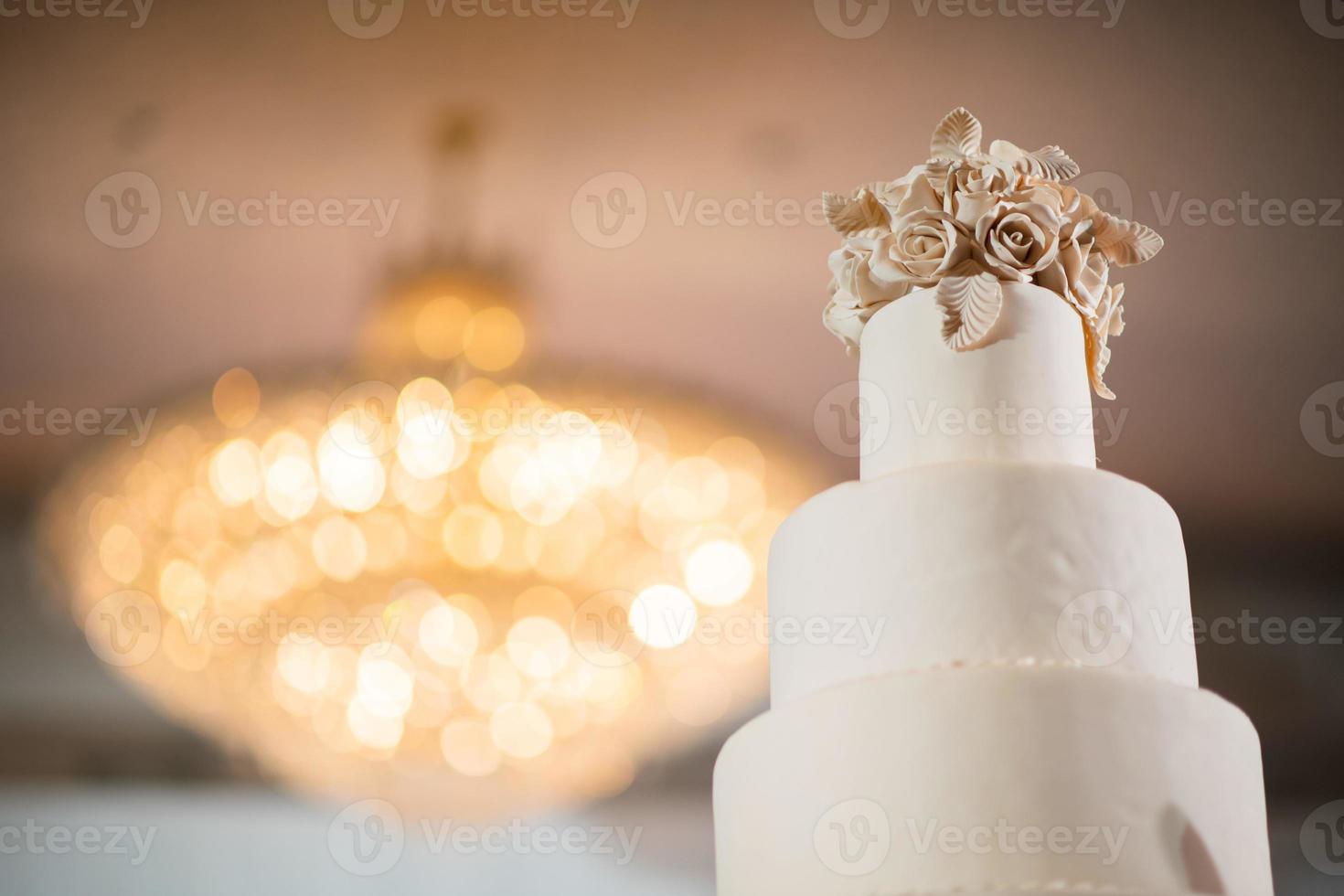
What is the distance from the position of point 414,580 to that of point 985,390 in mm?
1572

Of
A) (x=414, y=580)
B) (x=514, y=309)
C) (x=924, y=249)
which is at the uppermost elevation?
(x=514, y=309)

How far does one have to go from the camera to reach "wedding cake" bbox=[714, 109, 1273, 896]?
2156 millimetres

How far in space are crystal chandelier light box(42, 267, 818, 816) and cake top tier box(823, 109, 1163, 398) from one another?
3.66ft

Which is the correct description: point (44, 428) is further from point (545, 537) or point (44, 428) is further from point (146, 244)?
point (545, 537)

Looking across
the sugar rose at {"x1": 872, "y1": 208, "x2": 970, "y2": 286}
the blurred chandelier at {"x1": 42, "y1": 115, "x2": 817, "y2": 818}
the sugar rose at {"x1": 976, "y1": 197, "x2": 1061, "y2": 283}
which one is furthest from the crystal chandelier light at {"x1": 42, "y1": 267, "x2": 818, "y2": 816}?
the sugar rose at {"x1": 976, "y1": 197, "x2": 1061, "y2": 283}

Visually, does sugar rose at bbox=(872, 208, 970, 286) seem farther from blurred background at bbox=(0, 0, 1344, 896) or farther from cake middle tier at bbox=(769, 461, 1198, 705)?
blurred background at bbox=(0, 0, 1344, 896)

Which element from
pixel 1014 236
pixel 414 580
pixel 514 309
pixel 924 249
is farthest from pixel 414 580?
pixel 1014 236

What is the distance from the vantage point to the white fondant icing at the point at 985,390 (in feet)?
8.20

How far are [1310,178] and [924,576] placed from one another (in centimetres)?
269

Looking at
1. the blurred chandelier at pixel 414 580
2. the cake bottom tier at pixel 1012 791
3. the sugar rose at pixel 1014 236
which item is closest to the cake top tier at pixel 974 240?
the sugar rose at pixel 1014 236

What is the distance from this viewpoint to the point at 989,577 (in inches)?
92.1

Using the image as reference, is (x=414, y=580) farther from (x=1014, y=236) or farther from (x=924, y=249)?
(x=1014, y=236)

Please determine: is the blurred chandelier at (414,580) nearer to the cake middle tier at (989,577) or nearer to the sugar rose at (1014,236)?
the cake middle tier at (989,577)

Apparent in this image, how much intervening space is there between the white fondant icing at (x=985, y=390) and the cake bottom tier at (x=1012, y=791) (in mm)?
446
